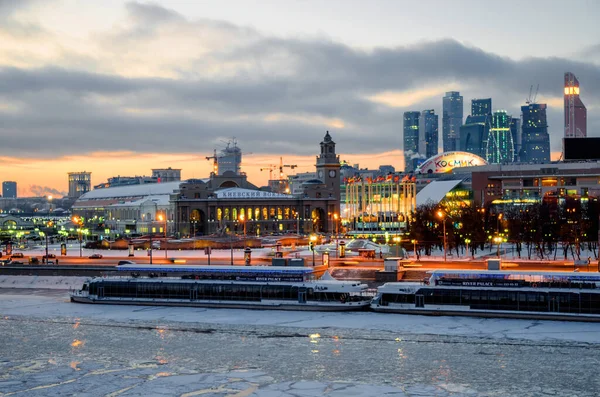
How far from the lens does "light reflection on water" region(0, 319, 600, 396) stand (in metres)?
41.5

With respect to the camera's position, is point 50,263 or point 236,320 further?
point 50,263

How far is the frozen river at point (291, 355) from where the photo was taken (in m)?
40.2

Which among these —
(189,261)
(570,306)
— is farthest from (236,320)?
(189,261)

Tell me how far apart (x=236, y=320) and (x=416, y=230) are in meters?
64.4

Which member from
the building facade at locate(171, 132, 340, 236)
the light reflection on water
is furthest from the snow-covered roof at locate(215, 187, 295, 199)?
the light reflection on water

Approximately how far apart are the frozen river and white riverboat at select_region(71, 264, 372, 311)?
2.44 meters

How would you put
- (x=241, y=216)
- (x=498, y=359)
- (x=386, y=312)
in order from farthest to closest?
1. (x=241, y=216)
2. (x=386, y=312)
3. (x=498, y=359)

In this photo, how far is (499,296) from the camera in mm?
60281

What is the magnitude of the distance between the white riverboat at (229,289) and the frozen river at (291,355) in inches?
95.9

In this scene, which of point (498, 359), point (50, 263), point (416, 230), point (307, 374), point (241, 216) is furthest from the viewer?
→ point (241, 216)

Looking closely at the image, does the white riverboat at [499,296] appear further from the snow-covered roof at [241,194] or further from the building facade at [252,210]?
the snow-covered roof at [241,194]

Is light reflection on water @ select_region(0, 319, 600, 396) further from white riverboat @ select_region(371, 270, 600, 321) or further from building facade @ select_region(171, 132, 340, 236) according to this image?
building facade @ select_region(171, 132, 340, 236)

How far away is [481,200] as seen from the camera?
613 ft

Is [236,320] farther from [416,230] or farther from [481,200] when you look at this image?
[481,200]
